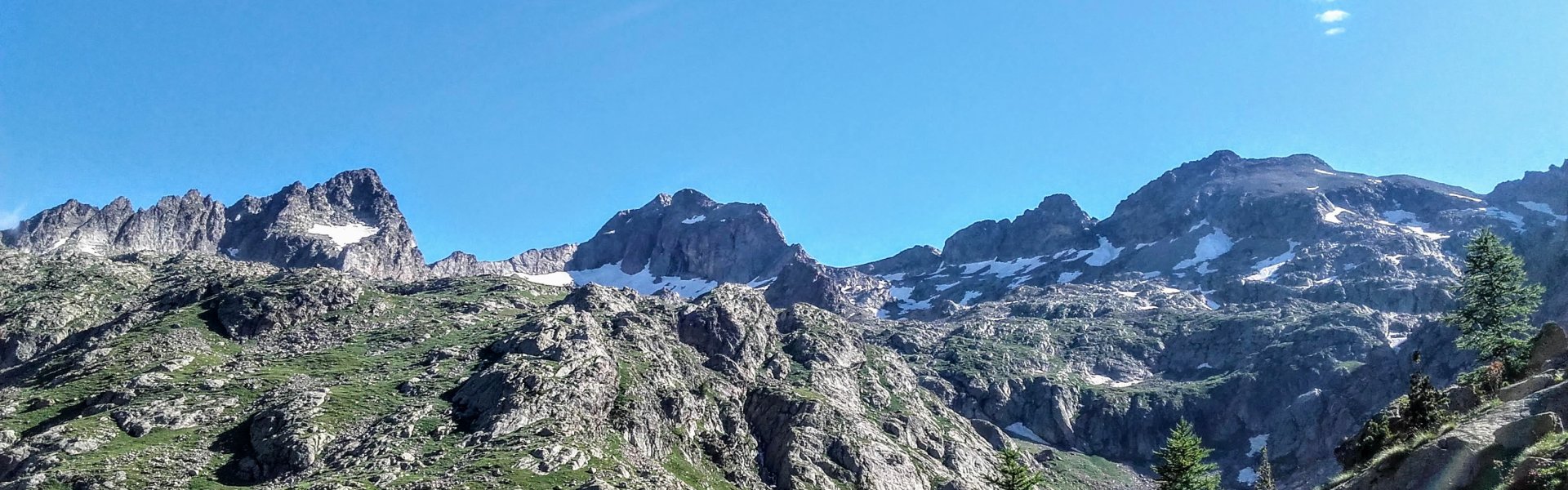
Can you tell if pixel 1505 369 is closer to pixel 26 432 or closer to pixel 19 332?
pixel 26 432

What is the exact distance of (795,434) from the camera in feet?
591

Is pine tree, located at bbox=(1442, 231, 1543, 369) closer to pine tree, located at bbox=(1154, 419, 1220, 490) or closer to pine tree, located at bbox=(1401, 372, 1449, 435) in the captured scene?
pine tree, located at bbox=(1401, 372, 1449, 435)

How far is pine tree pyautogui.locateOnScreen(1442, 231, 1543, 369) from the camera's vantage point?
6544 cm

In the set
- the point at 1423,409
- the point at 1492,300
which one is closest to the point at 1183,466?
the point at 1423,409

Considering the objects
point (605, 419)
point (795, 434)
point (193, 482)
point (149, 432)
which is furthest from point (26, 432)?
point (795, 434)

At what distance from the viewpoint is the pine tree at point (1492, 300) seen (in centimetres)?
6544

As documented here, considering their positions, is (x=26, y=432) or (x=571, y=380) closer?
(x=26, y=432)

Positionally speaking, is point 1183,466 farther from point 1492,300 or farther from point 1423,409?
point 1492,300

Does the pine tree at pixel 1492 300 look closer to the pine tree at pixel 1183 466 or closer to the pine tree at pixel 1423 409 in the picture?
the pine tree at pixel 1423 409

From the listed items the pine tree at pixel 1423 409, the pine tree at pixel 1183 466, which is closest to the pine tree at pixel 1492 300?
the pine tree at pixel 1423 409

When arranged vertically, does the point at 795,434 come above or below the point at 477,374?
below

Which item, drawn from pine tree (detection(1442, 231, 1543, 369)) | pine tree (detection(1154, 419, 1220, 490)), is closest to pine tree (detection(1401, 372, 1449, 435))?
pine tree (detection(1442, 231, 1543, 369))

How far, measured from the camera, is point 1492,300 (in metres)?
66.9

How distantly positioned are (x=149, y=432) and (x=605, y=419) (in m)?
66.7
